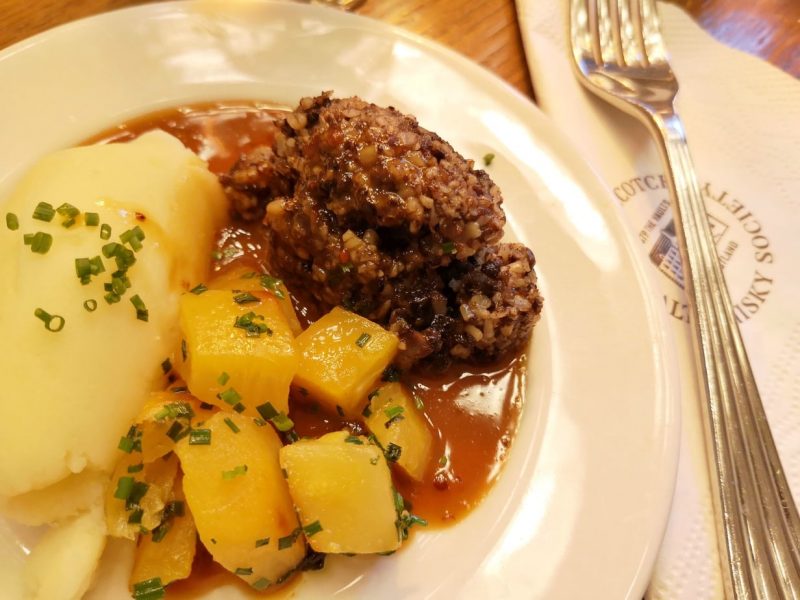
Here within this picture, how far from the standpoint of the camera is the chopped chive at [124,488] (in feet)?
6.50

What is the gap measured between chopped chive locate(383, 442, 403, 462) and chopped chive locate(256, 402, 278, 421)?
0.42 m

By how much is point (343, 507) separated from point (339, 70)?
2.24m

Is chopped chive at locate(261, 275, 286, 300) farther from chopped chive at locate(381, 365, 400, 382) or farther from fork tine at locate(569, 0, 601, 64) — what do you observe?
fork tine at locate(569, 0, 601, 64)

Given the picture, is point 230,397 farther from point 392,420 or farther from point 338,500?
point 392,420

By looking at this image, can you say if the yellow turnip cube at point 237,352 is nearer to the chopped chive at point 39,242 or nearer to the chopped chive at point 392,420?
the chopped chive at point 392,420

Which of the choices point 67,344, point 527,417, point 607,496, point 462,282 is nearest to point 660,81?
point 462,282

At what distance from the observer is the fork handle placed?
89.7 inches

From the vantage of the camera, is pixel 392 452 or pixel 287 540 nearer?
pixel 287 540

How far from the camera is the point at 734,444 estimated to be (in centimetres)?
255

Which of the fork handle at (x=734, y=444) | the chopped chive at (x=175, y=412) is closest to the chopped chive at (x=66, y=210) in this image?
the chopped chive at (x=175, y=412)

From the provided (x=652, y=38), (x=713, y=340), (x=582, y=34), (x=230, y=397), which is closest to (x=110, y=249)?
(x=230, y=397)

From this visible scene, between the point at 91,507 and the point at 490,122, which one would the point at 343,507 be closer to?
the point at 91,507

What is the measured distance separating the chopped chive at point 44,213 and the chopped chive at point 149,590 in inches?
51.4

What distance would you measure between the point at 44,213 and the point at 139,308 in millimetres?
474
